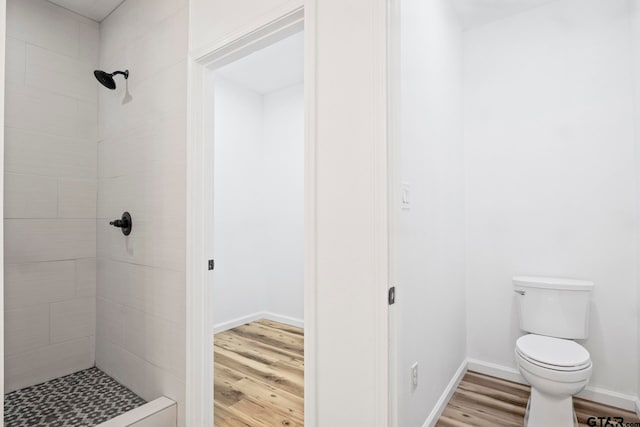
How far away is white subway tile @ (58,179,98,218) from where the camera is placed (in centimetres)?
221

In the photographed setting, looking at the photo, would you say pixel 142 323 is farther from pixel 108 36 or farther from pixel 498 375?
pixel 498 375

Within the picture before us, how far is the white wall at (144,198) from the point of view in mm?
1783

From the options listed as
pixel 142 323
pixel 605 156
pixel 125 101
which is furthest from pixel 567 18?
pixel 142 323

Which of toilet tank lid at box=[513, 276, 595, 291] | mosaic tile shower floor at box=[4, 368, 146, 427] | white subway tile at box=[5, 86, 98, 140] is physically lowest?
mosaic tile shower floor at box=[4, 368, 146, 427]

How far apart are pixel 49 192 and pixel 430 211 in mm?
2373

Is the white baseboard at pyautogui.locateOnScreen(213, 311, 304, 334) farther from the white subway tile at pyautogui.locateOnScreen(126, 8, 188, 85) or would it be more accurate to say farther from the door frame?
the white subway tile at pyautogui.locateOnScreen(126, 8, 188, 85)

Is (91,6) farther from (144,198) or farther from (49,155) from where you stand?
(144,198)

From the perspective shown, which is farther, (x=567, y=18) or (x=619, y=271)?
(x=567, y=18)

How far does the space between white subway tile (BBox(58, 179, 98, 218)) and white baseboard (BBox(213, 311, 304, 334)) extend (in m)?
1.70

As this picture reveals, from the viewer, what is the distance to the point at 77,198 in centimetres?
228

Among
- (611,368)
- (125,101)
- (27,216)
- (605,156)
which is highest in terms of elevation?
(125,101)

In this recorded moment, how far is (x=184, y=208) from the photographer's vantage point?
173 centimetres

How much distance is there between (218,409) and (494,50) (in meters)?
3.10

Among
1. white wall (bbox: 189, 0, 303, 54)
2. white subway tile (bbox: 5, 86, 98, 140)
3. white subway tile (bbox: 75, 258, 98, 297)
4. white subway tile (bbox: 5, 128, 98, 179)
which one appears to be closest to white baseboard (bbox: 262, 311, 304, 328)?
white subway tile (bbox: 75, 258, 98, 297)
